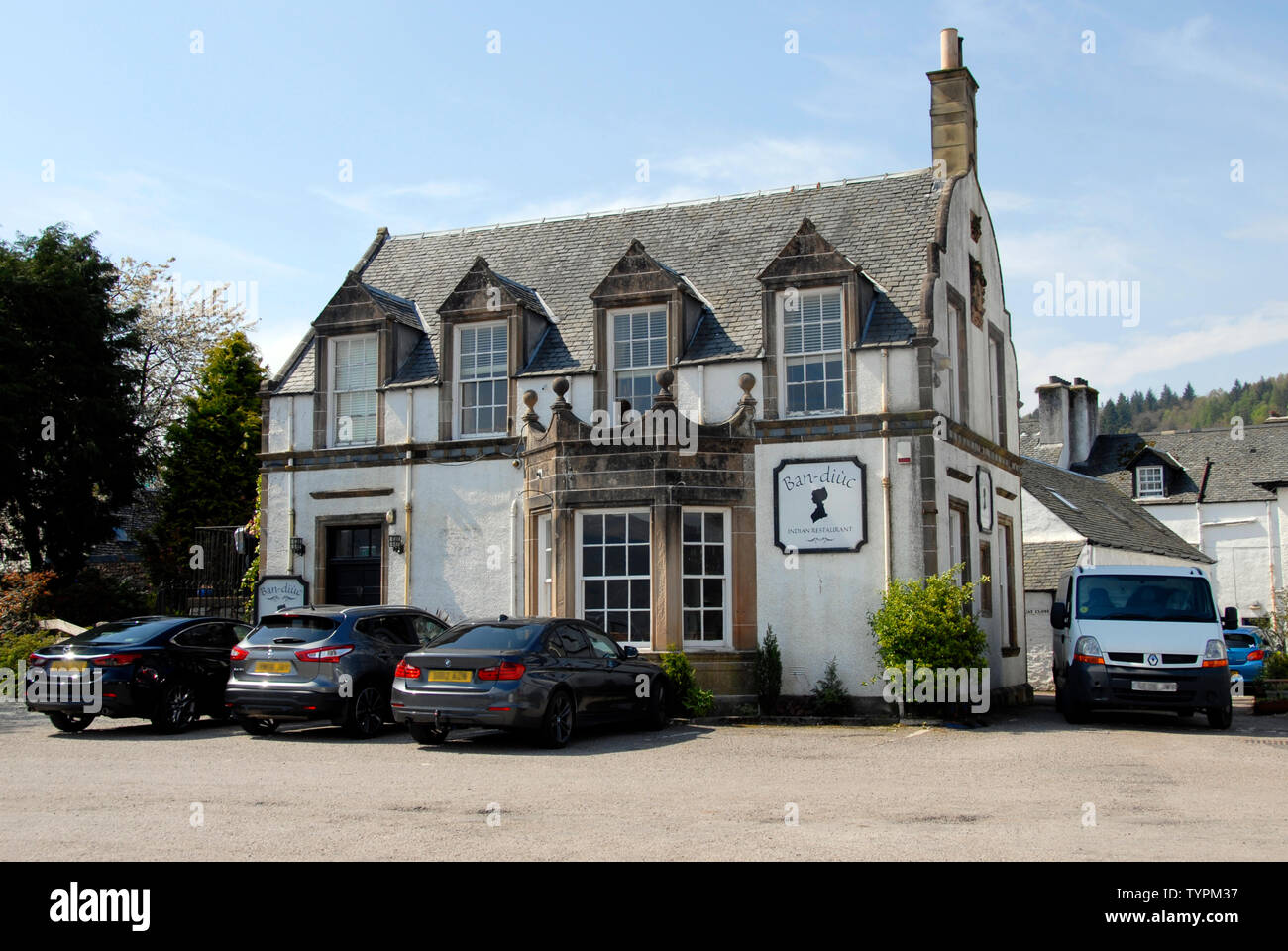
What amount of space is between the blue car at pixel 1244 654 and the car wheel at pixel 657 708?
1659cm

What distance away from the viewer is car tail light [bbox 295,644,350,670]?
1513cm

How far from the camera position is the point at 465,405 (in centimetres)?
2241

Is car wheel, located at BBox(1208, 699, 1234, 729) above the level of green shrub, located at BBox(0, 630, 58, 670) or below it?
below

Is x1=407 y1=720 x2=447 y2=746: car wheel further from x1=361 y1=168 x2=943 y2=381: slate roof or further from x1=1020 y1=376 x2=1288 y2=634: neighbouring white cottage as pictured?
x1=1020 y1=376 x2=1288 y2=634: neighbouring white cottage

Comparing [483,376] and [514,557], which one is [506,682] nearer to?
[514,557]

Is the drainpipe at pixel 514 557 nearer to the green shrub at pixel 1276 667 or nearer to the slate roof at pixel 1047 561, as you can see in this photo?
the slate roof at pixel 1047 561

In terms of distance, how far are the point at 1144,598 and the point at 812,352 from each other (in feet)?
20.5

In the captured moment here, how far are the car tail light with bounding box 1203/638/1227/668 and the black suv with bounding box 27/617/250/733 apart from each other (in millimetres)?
13383

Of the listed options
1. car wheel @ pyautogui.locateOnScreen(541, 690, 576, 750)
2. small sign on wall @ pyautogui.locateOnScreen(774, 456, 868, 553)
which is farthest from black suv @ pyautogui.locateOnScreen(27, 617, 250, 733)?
small sign on wall @ pyautogui.locateOnScreen(774, 456, 868, 553)

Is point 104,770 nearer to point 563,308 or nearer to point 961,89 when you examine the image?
point 563,308

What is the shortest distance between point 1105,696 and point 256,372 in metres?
30.2

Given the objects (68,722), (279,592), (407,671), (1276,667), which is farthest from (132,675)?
(1276,667)

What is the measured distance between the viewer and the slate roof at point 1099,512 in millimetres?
32594

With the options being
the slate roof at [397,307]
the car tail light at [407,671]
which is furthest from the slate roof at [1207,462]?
the car tail light at [407,671]
